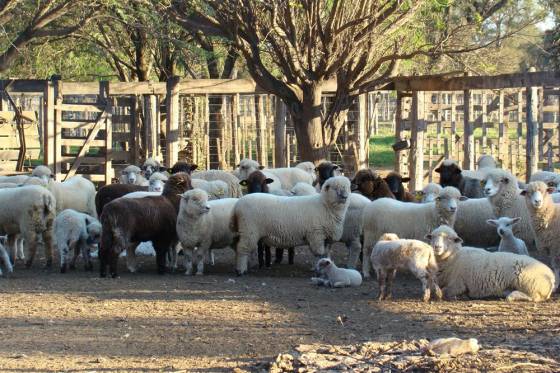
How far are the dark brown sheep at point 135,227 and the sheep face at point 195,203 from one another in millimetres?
527

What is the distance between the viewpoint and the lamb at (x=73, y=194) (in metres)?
16.7

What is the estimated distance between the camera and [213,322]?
9.95 m

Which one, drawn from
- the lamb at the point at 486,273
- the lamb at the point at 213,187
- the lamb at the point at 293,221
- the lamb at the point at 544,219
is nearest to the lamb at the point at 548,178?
the lamb at the point at 544,219

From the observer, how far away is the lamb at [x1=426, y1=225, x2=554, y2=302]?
423 inches

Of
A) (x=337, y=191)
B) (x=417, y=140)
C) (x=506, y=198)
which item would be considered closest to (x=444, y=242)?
(x=337, y=191)

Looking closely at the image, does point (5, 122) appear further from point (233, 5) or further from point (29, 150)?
point (233, 5)

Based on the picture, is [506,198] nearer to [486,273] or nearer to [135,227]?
[486,273]

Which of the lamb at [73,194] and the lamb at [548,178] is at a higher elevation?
the lamb at [548,178]

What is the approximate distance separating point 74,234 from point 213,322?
167 inches

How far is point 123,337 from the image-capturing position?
30.2 ft

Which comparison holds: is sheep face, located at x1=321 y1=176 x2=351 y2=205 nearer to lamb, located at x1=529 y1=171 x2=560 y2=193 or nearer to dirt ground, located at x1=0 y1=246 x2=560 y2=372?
dirt ground, located at x1=0 y1=246 x2=560 y2=372

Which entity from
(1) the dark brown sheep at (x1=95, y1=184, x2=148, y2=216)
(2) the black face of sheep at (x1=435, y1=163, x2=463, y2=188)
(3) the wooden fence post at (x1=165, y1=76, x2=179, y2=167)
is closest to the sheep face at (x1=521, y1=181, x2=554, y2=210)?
(2) the black face of sheep at (x1=435, y1=163, x2=463, y2=188)

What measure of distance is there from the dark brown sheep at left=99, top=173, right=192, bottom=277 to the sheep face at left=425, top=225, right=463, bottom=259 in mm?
4069

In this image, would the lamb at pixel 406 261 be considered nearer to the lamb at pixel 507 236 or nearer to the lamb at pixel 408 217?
the lamb at pixel 507 236
